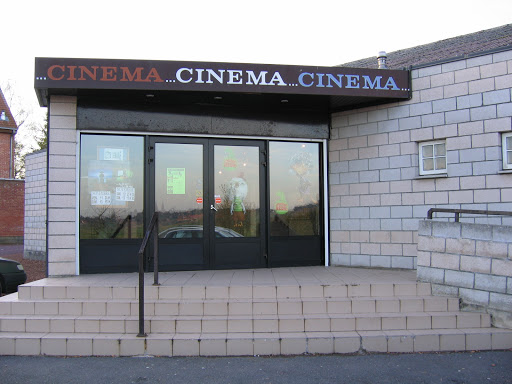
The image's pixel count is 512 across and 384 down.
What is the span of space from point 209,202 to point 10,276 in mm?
4065

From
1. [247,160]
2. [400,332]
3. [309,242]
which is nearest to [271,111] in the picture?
[247,160]

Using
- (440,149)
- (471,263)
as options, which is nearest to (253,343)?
(471,263)

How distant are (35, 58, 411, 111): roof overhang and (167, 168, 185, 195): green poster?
125 centimetres

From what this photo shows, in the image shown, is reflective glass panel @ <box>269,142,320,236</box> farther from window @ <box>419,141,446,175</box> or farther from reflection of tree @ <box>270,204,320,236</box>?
window @ <box>419,141,446,175</box>

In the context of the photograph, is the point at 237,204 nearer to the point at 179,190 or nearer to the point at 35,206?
the point at 179,190

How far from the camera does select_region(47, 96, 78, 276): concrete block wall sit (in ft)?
22.3

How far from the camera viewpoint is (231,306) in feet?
17.8

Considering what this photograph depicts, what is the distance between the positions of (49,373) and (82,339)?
0.58m

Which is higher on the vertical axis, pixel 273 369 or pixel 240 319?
pixel 240 319

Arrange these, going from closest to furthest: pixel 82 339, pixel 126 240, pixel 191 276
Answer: pixel 82 339
pixel 191 276
pixel 126 240

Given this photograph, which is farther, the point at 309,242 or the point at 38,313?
the point at 309,242

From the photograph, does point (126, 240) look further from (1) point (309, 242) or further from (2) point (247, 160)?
(1) point (309, 242)

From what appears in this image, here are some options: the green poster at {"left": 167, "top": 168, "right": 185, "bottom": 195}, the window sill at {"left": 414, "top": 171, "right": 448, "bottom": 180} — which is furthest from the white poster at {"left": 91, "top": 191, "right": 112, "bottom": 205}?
the window sill at {"left": 414, "top": 171, "right": 448, "bottom": 180}

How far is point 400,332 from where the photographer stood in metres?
5.16
